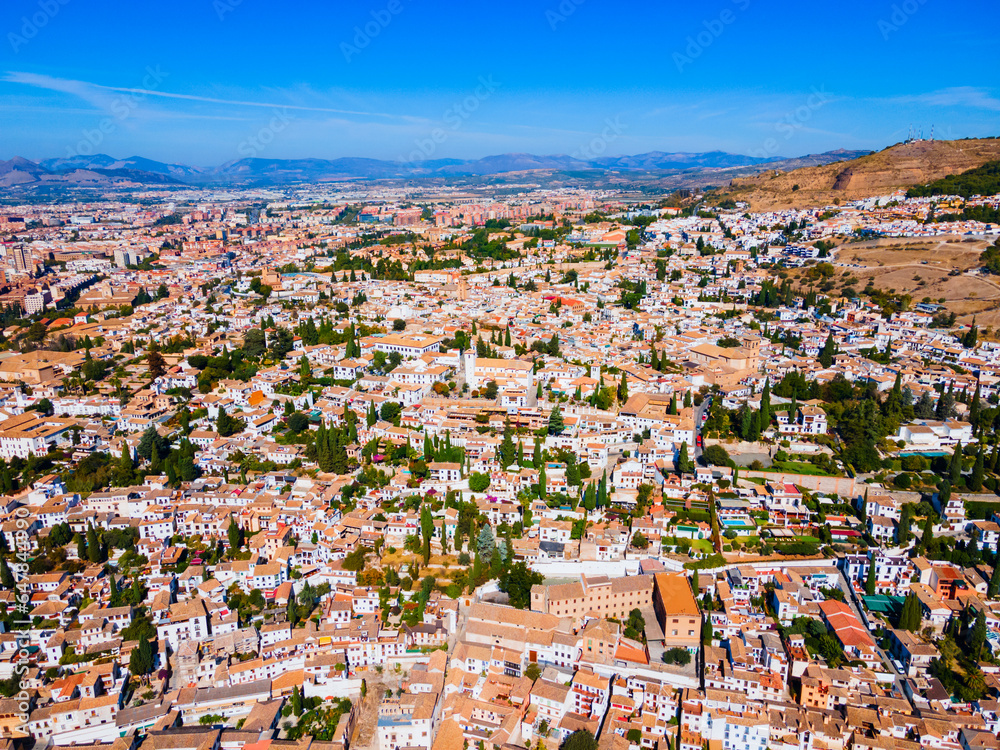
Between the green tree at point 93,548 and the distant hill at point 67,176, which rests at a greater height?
the distant hill at point 67,176

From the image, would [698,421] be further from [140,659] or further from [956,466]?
[140,659]

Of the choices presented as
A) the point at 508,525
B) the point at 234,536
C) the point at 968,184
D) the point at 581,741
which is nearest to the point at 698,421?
the point at 508,525

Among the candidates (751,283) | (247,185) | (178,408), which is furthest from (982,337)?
(247,185)

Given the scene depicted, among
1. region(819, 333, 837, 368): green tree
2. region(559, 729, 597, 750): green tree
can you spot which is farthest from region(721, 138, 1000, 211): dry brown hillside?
region(559, 729, 597, 750): green tree

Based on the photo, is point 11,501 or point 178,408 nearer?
point 11,501

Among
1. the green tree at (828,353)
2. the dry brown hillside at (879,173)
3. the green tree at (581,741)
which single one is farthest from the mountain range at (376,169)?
the green tree at (581,741)

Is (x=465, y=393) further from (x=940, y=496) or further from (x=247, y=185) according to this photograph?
(x=247, y=185)

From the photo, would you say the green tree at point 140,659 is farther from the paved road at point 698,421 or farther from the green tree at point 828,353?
the green tree at point 828,353

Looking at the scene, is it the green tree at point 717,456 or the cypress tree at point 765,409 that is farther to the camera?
the cypress tree at point 765,409
